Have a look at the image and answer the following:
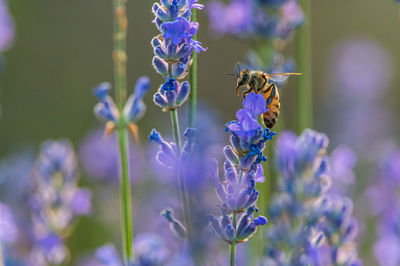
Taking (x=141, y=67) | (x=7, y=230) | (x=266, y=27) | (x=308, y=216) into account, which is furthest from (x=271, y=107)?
(x=141, y=67)

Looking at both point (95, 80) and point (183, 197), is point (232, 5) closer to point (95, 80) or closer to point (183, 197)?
point (183, 197)

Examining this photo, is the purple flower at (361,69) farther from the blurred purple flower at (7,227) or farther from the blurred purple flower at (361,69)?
the blurred purple flower at (7,227)

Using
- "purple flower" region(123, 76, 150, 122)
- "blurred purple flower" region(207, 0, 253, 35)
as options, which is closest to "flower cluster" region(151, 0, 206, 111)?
"purple flower" region(123, 76, 150, 122)

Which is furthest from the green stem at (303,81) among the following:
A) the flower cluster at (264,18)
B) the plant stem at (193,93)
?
the plant stem at (193,93)

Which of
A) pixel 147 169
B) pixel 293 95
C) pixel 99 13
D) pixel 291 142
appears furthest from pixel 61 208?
pixel 99 13

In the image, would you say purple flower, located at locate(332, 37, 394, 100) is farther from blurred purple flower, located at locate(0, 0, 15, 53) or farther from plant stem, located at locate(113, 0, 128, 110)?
plant stem, located at locate(113, 0, 128, 110)

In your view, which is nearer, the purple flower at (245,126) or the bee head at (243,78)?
the purple flower at (245,126)

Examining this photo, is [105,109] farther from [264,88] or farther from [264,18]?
[264,18]
